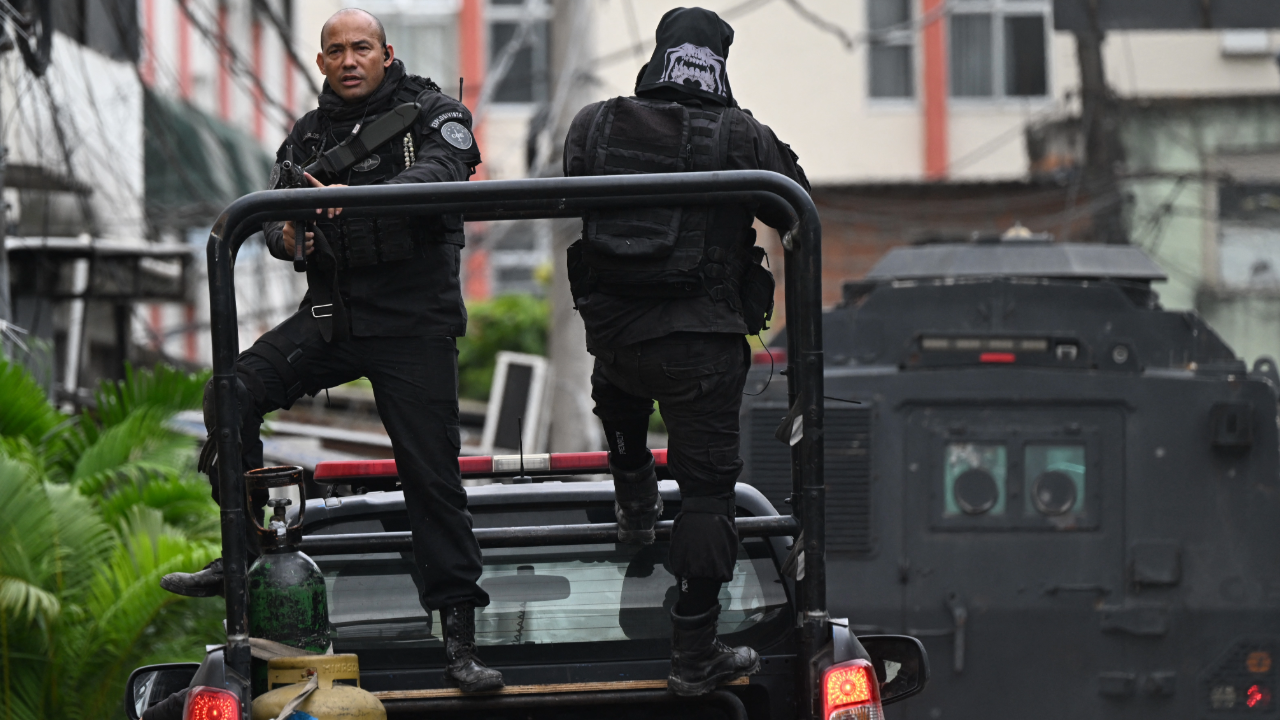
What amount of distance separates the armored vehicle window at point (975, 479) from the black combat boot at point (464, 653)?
13.5ft

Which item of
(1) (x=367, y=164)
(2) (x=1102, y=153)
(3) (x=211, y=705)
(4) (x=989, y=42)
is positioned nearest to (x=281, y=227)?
(1) (x=367, y=164)

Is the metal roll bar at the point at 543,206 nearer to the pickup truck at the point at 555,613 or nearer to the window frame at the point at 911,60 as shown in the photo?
the pickup truck at the point at 555,613

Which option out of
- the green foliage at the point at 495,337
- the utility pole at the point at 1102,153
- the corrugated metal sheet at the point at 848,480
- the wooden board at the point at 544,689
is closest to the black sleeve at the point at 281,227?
the wooden board at the point at 544,689

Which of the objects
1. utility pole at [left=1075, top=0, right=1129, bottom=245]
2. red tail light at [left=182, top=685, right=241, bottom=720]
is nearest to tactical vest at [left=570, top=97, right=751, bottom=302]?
red tail light at [left=182, top=685, right=241, bottom=720]

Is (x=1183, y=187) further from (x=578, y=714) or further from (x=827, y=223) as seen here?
(x=578, y=714)

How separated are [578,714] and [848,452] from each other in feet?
12.7

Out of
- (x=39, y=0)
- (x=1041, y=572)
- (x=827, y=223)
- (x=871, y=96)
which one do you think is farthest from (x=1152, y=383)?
(x=871, y=96)

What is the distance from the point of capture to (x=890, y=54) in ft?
Result: 72.1

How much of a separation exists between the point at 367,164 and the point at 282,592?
1.08 meters

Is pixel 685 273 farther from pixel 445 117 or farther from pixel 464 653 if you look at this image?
pixel 464 653

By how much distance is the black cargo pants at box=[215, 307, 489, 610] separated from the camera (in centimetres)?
370

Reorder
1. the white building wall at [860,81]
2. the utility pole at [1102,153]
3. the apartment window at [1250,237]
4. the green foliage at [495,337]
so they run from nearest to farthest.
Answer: the utility pole at [1102,153] < the apartment window at [1250,237] < the green foliage at [495,337] < the white building wall at [860,81]

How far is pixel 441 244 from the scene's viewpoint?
3.89 meters

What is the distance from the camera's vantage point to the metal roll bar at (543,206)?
3299mm
